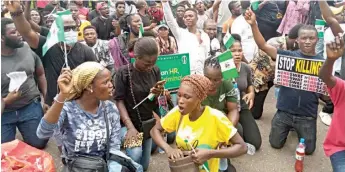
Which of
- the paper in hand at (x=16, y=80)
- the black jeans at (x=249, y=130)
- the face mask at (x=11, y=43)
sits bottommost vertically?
the black jeans at (x=249, y=130)

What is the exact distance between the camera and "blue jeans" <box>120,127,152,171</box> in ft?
13.0

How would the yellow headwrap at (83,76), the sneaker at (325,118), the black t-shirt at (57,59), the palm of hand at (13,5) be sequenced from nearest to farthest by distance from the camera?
1. the yellow headwrap at (83,76)
2. the palm of hand at (13,5)
3. the black t-shirt at (57,59)
4. the sneaker at (325,118)

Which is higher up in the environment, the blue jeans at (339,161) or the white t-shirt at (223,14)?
the white t-shirt at (223,14)

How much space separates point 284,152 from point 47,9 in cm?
511

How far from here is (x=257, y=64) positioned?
6.05 m

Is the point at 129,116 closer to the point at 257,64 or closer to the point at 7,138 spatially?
the point at 7,138

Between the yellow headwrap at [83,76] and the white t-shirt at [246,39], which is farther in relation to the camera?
the white t-shirt at [246,39]

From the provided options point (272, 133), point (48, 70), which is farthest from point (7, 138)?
point (272, 133)

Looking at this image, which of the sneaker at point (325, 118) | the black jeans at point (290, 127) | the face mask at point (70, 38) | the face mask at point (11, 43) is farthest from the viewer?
the sneaker at point (325, 118)

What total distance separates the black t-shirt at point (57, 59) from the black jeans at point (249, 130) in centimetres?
220

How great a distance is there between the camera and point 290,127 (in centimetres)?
531

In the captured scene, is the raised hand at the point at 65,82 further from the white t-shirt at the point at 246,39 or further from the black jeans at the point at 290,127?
the white t-shirt at the point at 246,39

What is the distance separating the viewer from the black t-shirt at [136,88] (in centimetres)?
405

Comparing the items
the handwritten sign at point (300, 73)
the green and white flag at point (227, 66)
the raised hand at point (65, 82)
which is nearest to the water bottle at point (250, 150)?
the handwritten sign at point (300, 73)
